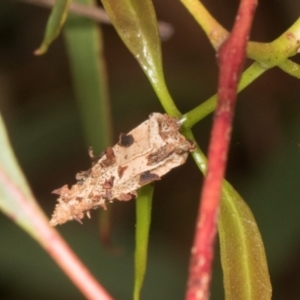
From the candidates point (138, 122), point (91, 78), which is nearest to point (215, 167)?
point (91, 78)

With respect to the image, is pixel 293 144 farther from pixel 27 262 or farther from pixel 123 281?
pixel 27 262

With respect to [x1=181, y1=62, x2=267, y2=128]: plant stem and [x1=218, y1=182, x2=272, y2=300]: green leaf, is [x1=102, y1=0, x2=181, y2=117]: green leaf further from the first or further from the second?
[x1=218, y1=182, x2=272, y2=300]: green leaf

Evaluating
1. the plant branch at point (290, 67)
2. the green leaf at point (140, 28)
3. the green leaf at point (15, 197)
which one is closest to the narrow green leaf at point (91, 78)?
the green leaf at point (140, 28)

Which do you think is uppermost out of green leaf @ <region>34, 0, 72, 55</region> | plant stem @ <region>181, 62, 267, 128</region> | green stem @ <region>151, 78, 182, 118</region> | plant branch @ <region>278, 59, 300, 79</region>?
green leaf @ <region>34, 0, 72, 55</region>

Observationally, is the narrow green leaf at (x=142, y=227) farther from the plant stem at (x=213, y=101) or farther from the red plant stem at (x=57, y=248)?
the red plant stem at (x=57, y=248)

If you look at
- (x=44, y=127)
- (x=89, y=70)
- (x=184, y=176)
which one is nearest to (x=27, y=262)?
(x=44, y=127)

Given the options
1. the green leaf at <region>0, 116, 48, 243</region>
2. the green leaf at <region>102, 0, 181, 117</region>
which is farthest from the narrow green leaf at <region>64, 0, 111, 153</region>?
the green leaf at <region>0, 116, 48, 243</region>
